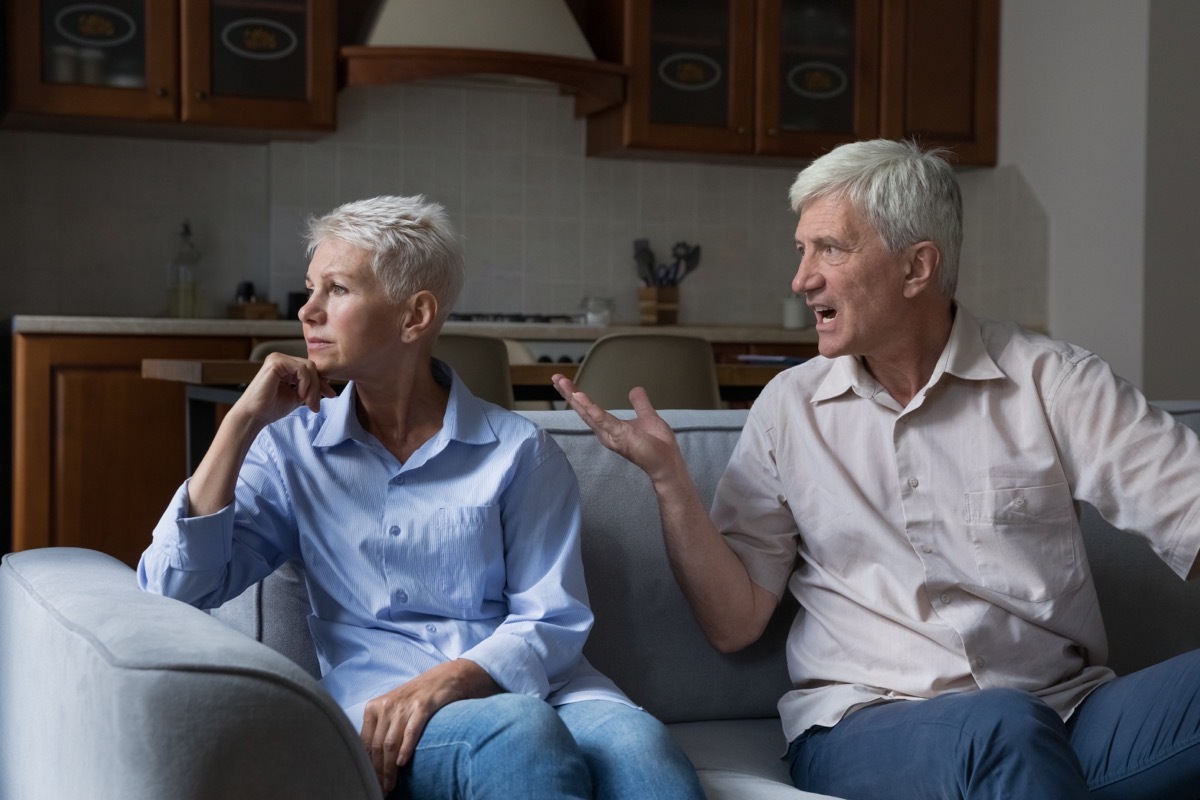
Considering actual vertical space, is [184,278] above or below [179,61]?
below

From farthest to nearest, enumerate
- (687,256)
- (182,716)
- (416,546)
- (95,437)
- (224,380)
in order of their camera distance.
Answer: (687,256), (95,437), (224,380), (416,546), (182,716)

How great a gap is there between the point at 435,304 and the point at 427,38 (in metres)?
3.02

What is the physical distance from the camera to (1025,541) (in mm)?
1559

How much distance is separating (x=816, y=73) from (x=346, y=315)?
3725 millimetres

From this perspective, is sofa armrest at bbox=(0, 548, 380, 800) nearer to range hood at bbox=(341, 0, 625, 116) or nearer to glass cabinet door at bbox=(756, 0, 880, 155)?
range hood at bbox=(341, 0, 625, 116)

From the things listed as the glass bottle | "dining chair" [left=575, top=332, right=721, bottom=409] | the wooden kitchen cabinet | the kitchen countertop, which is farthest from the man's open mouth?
the glass bottle

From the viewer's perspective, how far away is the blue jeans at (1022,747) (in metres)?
1.29

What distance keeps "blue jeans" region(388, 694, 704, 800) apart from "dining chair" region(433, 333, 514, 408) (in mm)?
1662

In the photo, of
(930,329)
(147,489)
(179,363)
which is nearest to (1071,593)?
(930,329)

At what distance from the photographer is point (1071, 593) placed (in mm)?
A: 1566

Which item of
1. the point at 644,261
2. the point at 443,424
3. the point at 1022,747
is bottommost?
the point at 1022,747

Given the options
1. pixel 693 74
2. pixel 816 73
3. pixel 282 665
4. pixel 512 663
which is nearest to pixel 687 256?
pixel 693 74

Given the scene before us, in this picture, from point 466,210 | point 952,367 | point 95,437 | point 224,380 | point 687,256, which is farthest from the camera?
point 687,256

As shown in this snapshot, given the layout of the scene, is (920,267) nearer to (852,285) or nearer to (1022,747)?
(852,285)
